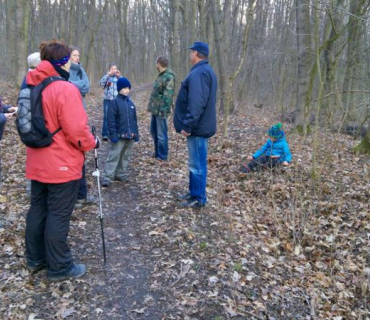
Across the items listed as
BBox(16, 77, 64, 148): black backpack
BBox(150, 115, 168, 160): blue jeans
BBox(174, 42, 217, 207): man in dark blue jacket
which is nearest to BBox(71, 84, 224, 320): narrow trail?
BBox(174, 42, 217, 207): man in dark blue jacket

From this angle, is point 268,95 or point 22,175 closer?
point 22,175

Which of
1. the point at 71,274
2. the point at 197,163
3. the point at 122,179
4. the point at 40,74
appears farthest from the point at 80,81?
the point at 71,274

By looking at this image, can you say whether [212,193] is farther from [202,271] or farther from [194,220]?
[202,271]

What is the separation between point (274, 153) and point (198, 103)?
10.5 feet

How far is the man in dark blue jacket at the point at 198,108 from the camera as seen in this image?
5.22 metres

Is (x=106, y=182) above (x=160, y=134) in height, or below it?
below

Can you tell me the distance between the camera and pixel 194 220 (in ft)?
18.4

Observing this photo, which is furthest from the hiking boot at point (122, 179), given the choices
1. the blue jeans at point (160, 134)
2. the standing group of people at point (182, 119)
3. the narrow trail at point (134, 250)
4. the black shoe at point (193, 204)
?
the black shoe at point (193, 204)

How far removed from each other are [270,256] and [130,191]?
9.64ft

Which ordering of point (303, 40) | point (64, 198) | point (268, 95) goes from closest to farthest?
point (64, 198), point (303, 40), point (268, 95)

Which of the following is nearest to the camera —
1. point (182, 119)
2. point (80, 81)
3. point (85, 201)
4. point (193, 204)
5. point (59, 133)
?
point (59, 133)

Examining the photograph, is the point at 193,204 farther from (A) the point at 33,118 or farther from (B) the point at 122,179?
(A) the point at 33,118

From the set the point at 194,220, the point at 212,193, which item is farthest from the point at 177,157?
the point at 194,220

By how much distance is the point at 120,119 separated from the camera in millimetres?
6516
